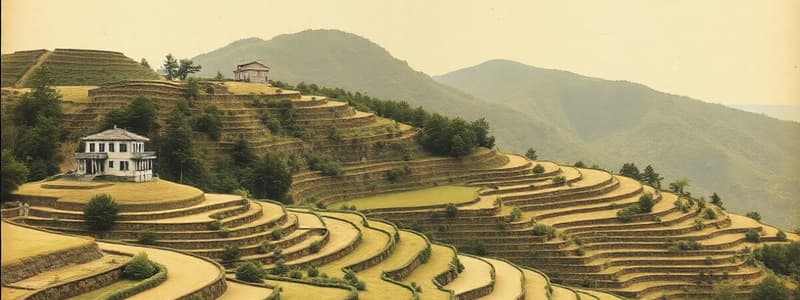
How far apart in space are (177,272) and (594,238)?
1425 inches

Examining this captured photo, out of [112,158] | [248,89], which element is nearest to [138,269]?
[112,158]

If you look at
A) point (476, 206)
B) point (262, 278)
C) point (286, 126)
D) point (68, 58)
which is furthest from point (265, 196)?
point (68, 58)

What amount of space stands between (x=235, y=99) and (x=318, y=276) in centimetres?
3541

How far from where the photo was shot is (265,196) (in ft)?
184

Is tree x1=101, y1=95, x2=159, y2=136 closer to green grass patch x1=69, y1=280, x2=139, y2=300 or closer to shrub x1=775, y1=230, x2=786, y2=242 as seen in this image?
green grass patch x1=69, y1=280, x2=139, y2=300

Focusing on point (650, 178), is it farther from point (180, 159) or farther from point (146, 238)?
point (146, 238)

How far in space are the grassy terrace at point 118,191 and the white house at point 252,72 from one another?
42037mm

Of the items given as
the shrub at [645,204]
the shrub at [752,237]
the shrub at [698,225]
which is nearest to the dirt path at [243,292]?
the shrub at [645,204]

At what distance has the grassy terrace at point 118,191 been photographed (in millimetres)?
35281

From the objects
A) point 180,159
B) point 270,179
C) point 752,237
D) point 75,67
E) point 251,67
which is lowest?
point 752,237

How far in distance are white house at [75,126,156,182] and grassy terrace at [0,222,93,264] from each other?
11.0 m

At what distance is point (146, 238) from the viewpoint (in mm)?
32656

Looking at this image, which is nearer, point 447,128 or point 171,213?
point 171,213

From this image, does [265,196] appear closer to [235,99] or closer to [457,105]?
[235,99]
